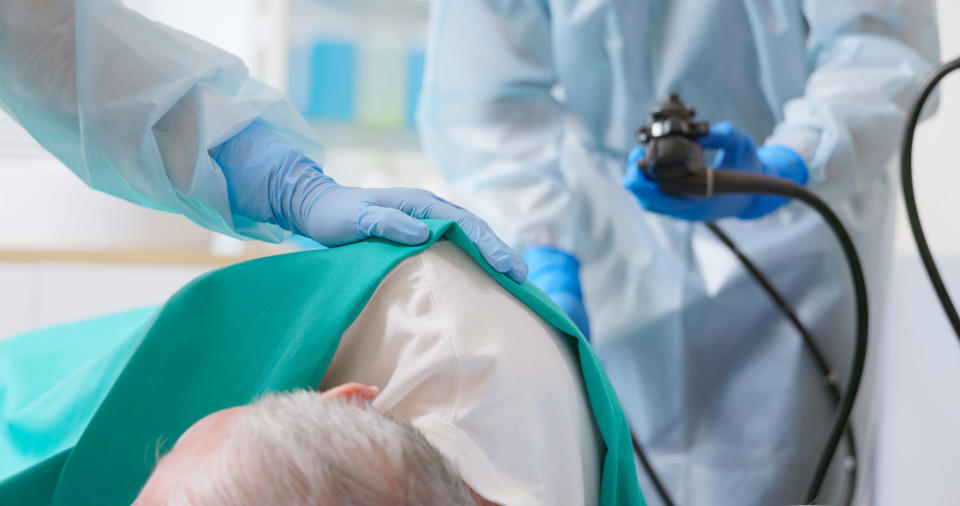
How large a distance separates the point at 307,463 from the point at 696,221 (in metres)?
0.79

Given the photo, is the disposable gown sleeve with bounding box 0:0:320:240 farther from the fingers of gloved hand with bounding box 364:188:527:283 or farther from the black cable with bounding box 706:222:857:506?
the black cable with bounding box 706:222:857:506

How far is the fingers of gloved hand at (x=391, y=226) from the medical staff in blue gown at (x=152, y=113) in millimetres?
51

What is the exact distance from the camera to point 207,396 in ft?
2.17

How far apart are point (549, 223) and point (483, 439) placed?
700 mm

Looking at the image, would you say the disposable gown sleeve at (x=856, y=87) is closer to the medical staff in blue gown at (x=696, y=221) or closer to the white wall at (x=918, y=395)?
the medical staff in blue gown at (x=696, y=221)

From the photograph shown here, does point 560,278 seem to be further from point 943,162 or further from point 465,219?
point 943,162

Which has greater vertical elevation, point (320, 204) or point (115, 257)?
point (320, 204)

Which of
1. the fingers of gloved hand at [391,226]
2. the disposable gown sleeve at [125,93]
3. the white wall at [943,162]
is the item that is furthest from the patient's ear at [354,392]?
the white wall at [943,162]

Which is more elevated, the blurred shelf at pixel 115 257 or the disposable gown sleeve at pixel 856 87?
the disposable gown sleeve at pixel 856 87

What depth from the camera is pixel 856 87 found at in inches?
44.3

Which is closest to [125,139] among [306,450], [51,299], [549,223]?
[306,450]

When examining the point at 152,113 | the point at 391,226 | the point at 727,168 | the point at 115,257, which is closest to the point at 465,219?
the point at 391,226

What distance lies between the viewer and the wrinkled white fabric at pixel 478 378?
0.54m

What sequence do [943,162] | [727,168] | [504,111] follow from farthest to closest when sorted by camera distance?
[943,162], [504,111], [727,168]
